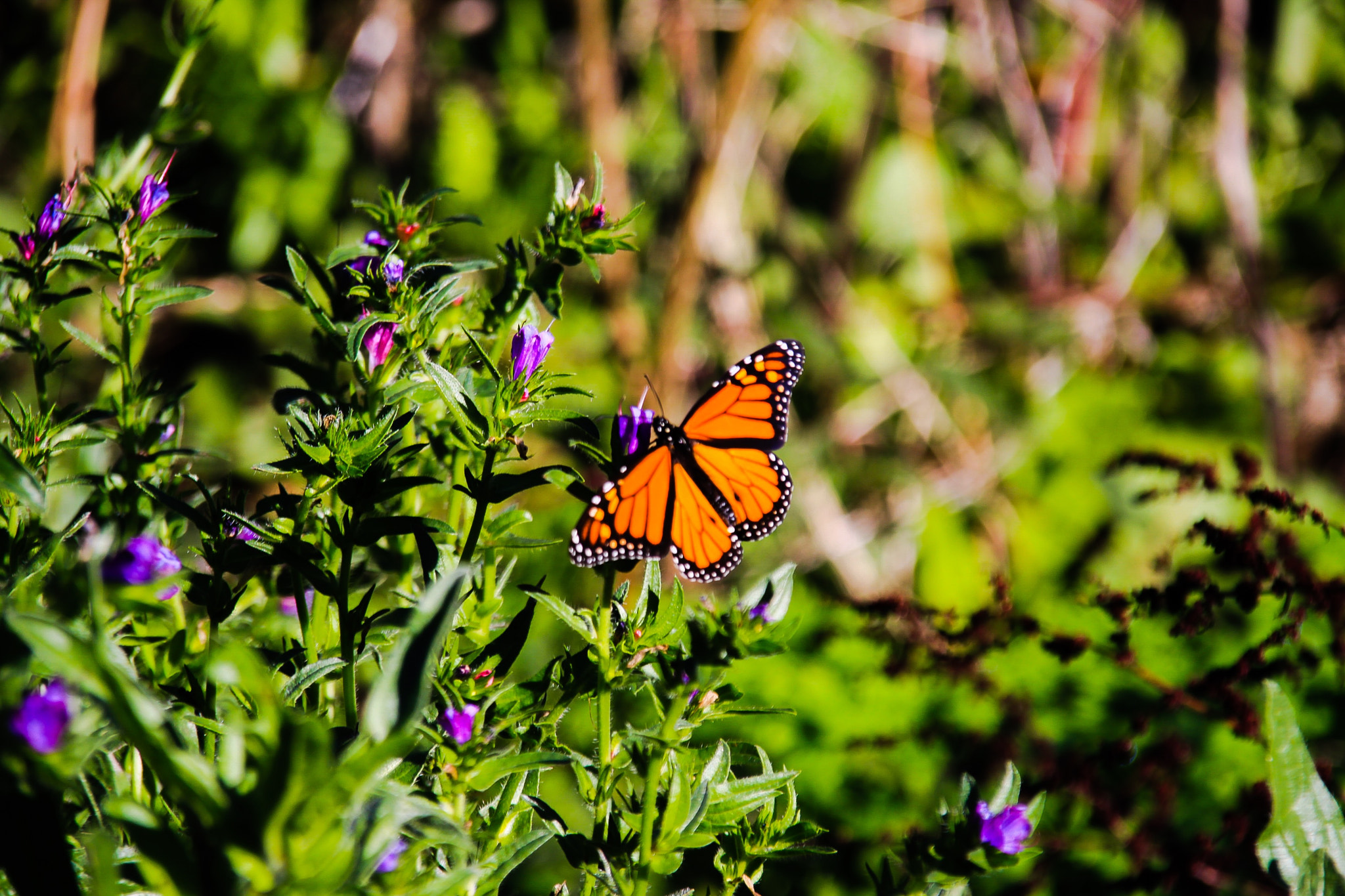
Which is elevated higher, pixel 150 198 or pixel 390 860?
pixel 150 198

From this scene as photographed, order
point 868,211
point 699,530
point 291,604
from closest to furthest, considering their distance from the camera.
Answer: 1. point 291,604
2. point 699,530
3. point 868,211

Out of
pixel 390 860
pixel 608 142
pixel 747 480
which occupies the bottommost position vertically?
pixel 390 860

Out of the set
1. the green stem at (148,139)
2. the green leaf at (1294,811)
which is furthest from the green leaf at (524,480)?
the green leaf at (1294,811)

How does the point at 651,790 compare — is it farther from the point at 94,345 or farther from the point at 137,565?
the point at 94,345

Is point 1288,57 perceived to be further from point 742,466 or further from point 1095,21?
point 742,466

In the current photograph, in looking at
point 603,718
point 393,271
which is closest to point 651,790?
point 603,718

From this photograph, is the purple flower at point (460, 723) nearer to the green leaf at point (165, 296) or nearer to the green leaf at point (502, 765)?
the green leaf at point (502, 765)

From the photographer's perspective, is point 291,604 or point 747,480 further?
point 747,480

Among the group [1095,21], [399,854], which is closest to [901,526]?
[1095,21]
